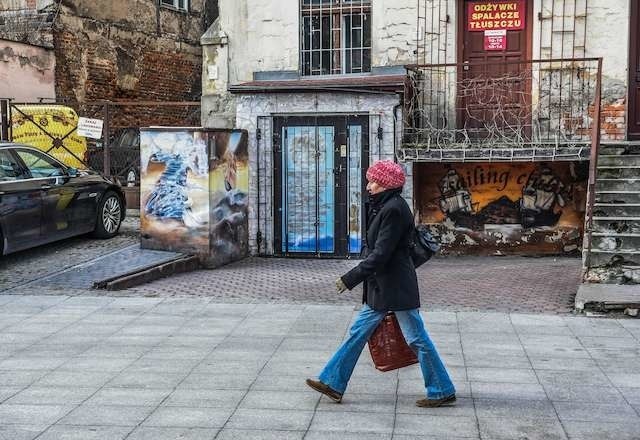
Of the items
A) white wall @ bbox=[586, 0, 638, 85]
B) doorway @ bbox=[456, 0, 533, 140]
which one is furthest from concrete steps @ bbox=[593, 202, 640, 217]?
white wall @ bbox=[586, 0, 638, 85]

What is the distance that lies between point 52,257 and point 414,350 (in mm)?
7257

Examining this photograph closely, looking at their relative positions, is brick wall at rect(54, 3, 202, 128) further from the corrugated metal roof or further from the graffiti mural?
the graffiti mural

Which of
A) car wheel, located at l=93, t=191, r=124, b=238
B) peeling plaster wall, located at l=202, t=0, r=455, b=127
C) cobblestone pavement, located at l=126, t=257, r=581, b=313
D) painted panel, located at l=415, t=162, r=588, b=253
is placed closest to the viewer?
cobblestone pavement, located at l=126, t=257, r=581, b=313

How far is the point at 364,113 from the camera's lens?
39.0 feet

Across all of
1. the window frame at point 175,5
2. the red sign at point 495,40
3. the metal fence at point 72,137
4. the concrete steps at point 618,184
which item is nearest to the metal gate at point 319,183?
the red sign at point 495,40

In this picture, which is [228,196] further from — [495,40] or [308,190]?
[495,40]

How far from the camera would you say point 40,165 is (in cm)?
1144

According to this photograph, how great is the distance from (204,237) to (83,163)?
16.6 ft

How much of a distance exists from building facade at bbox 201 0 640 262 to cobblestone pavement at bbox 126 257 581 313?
25.3 inches

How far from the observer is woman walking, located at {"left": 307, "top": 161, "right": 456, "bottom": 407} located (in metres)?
5.39

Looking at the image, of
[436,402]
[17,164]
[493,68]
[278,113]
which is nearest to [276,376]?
[436,402]

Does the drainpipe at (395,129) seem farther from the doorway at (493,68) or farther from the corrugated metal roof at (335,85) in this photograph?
the doorway at (493,68)

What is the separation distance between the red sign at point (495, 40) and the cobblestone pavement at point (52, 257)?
6256 mm

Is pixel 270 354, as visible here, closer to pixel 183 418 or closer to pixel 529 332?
pixel 183 418
